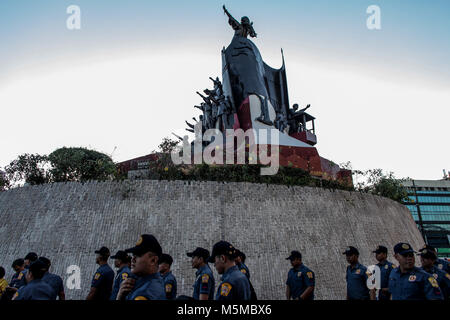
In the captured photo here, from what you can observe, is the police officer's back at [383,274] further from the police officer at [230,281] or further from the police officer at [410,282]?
the police officer at [230,281]

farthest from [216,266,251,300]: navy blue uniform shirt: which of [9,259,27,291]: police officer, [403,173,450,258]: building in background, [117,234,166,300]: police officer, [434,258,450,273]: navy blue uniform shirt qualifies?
[403,173,450,258]: building in background

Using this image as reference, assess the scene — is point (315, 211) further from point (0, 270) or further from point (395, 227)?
point (0, 270)

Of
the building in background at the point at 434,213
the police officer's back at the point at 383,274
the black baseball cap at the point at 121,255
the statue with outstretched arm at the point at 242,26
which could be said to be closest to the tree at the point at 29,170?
the black baseball cap at the point at 121,255

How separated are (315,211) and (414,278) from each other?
7.64 meters

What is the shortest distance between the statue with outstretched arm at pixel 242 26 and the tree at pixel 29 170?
749 inches

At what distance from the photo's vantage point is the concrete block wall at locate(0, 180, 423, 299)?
31.7ft

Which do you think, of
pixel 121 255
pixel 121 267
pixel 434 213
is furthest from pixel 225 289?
pixel 434 213

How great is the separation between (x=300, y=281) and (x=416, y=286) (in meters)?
2.28

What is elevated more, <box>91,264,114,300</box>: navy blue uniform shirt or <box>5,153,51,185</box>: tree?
<box>5,153,51,185</box>: tree

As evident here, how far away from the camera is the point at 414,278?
398cm

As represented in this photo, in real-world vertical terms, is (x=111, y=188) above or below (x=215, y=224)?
above

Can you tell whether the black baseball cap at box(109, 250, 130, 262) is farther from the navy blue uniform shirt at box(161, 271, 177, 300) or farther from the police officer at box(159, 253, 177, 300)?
the navy blue uniform shirt at box(161, 271, 177, 300)
